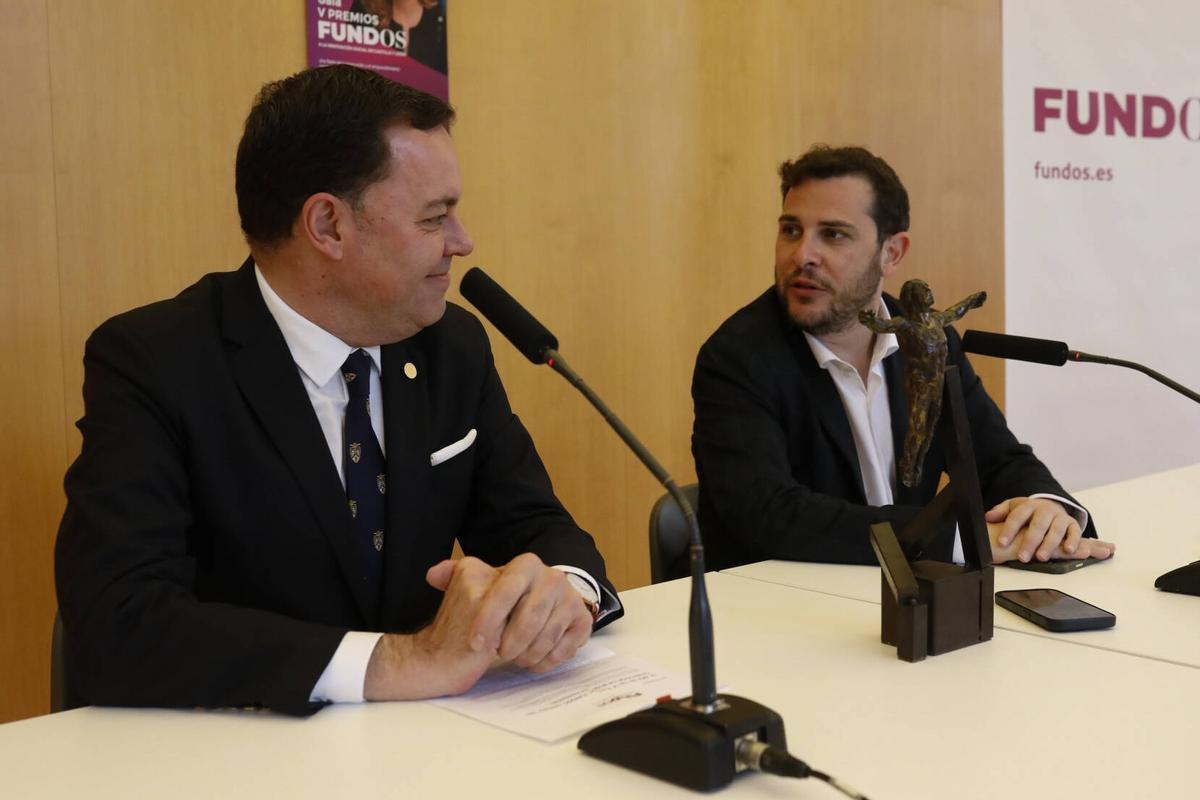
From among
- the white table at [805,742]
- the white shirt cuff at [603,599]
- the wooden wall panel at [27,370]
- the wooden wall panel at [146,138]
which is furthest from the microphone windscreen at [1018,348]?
the wooden wall panel at [27,370]

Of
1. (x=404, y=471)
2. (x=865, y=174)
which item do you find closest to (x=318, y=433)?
(x=404, y=471)

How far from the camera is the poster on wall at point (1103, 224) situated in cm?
449

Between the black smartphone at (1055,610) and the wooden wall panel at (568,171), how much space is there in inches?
76.5

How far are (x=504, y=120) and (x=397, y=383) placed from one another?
1.66 metres

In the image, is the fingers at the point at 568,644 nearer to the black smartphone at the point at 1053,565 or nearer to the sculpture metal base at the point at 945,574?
the sculpture metal base at the point at 945,574

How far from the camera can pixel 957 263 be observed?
14.3 feet

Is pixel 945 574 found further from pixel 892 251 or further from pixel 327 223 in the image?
pixel 892 251

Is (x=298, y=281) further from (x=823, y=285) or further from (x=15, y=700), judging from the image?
(x=15, y=700)

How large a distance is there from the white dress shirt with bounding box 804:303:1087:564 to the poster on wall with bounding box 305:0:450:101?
1.27m

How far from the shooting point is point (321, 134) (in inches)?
69.2

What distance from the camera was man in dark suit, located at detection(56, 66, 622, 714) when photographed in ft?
4.70

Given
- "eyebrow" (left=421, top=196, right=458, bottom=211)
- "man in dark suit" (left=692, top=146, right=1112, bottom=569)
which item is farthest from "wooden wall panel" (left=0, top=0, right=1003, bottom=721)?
"eyebrow" (left=421, top=196, right=458, bottom=211)

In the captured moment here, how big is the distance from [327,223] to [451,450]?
384 millimetres

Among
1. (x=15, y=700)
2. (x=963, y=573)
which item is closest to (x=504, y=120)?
(x=15, y=700)
